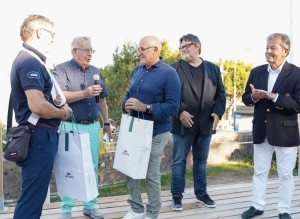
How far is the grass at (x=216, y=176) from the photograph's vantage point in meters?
4.27

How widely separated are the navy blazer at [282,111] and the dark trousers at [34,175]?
1888 mm

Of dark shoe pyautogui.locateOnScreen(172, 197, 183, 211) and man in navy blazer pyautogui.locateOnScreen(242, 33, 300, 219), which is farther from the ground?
man in navy blazer pyautogui.locateOnScreen(242, 33, 300, 219)

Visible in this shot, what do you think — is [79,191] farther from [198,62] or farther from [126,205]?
[198,62]

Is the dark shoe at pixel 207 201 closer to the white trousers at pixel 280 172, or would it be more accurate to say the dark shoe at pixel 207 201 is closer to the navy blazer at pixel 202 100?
the white trousers at pixel 280 172

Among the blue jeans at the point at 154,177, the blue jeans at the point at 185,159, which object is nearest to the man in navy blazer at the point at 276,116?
the blue jeans at the point at 185,159

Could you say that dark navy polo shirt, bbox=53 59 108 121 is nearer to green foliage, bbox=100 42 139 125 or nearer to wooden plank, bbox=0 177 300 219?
wooden plank, bbox=0 177 300 219

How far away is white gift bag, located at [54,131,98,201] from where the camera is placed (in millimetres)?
2508

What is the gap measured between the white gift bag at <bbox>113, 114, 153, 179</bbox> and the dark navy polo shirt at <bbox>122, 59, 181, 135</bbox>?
0.32 ft

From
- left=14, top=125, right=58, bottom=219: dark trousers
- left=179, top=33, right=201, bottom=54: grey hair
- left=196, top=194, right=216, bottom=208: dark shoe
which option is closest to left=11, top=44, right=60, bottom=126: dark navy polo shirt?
left=14, top=125, right=58, bottom=219: dark trousers

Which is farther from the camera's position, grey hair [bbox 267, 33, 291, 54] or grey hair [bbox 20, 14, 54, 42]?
grey hair [bbox 267, 33, 291, 54]

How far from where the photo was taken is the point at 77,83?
305 cm

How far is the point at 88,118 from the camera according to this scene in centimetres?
306

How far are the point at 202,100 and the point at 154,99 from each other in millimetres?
737

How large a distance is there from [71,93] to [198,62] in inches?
52.3
